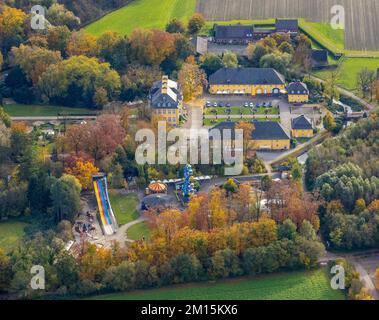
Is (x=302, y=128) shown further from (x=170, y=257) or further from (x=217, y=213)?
(x=170, y=257)

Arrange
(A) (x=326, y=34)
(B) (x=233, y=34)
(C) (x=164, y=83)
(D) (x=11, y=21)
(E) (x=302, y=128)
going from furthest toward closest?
1. (A) (x=326, y=34)
2. (B) (x=233, y=34)
3. (D) (x=11, y=21)
4. (C) (x=164, y=83)
5. (E) (x=302, y=128)

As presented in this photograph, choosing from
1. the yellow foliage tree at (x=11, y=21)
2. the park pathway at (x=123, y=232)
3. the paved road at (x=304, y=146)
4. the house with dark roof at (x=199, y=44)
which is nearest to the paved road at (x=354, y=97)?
the paved road at (x=304, y=146)

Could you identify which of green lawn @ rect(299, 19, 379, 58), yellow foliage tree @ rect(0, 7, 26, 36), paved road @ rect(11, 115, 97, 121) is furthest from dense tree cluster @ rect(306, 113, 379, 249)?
yellow foliage tree @ rect(0, 7, 26, 36)

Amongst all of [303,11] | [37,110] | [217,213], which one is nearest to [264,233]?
[217,213]

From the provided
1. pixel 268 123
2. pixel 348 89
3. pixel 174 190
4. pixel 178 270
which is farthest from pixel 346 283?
pixel 348 89

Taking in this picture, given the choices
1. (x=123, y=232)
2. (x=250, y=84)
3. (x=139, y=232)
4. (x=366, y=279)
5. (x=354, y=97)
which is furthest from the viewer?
(x=250, y=84)

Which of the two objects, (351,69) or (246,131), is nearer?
(246,131)

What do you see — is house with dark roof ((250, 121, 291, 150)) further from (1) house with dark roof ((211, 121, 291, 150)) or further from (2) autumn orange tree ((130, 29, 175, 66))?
(2) autumn orange tree ((130, 29, 175, 66))
